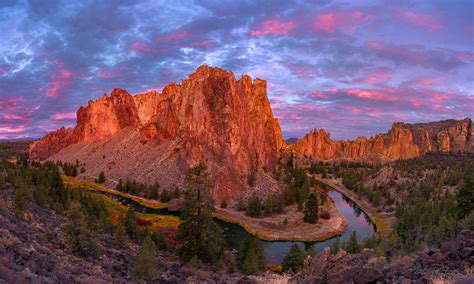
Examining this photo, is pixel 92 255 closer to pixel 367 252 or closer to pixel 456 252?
pixel 367 252

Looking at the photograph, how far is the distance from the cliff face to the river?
1957cm

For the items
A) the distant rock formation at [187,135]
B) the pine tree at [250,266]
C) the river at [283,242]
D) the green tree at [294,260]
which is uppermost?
the distant rock formation at [187,135]

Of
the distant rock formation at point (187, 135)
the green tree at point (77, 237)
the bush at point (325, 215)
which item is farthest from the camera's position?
the distant rock formation at point (187, 135)

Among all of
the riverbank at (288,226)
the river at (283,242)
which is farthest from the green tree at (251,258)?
the riverbank at (288,226)

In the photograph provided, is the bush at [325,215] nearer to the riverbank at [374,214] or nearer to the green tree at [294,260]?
the riverbank at [374,214]

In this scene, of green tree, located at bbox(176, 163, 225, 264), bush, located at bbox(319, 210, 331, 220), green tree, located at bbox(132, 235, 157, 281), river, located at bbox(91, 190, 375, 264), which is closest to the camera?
green tree, located at bbox(132, 235, 157, 281)

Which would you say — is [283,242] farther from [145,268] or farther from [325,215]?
[145,268]

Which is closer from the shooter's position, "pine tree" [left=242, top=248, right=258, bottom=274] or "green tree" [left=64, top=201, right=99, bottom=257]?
"green tree" [left=64, top=201, right=99, bottom=257]

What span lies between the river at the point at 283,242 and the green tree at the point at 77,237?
33.4m

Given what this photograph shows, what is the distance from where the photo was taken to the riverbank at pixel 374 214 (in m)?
75.0

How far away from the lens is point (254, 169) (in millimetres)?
114000

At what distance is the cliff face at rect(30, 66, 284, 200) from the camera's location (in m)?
109

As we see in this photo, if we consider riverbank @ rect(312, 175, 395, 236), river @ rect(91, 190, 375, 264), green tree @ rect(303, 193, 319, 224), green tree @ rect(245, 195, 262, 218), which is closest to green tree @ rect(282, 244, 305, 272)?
river @ rect(91, 190, 375, 264)

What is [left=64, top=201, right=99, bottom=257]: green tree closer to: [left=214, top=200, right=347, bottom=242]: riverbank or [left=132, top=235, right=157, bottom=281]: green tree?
[left=132, top=235, right=157, bottom=281]: green tree
